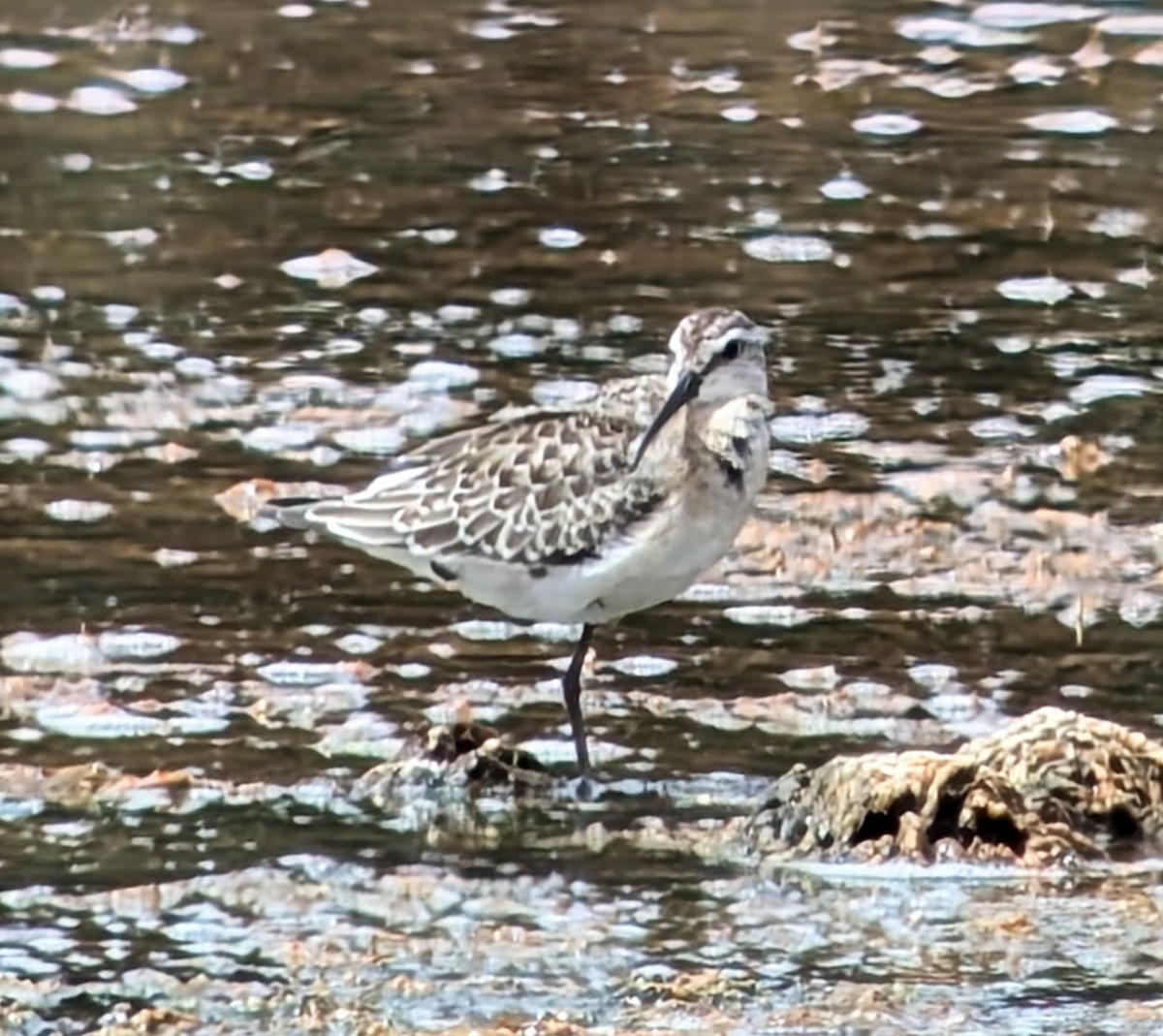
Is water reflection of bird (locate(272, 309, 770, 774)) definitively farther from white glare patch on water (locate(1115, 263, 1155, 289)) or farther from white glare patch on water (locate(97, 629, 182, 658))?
white glare patch on water (locate(1115, 263, 1155, 289))

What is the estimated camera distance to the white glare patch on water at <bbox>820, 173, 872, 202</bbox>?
13664mm

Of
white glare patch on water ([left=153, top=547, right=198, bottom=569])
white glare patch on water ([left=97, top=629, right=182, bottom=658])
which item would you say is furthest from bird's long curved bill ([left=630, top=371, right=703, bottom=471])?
white glare patch on water ([left=153, top=547, right=198, bottom=569])

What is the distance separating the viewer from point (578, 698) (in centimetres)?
768

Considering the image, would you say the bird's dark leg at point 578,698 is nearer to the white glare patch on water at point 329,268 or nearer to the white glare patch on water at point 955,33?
the white glare patch on water at point 329,268

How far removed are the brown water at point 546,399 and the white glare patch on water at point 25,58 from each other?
79 mm

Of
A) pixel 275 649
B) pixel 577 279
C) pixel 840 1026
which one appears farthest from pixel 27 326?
pixel 840 1026

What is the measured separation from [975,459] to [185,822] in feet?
12.3

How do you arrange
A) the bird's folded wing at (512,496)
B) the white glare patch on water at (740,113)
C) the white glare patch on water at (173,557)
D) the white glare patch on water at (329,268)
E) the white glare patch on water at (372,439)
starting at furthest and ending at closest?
1. the white glare patch on water at (740,113)
2. the white glare patch on water at (329,268)
3. the white glare patch on water at (372,439)
4. the white glare patch on water at (173,557)
5. the bird's folded wing at (512,496)

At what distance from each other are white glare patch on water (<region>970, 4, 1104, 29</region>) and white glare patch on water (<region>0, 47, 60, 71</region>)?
17.2 feet

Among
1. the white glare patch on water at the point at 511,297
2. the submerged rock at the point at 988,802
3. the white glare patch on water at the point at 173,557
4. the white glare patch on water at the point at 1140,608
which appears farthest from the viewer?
the white glare patch on water at the point at 511,297

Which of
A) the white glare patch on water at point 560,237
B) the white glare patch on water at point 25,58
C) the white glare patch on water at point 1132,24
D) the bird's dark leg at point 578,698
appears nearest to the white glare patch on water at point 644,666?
the bird's dark leg at point 578,698

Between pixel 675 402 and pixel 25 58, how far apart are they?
9.77m

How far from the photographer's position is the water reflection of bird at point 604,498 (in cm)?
742

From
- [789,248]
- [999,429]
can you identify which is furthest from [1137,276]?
[999,429]
